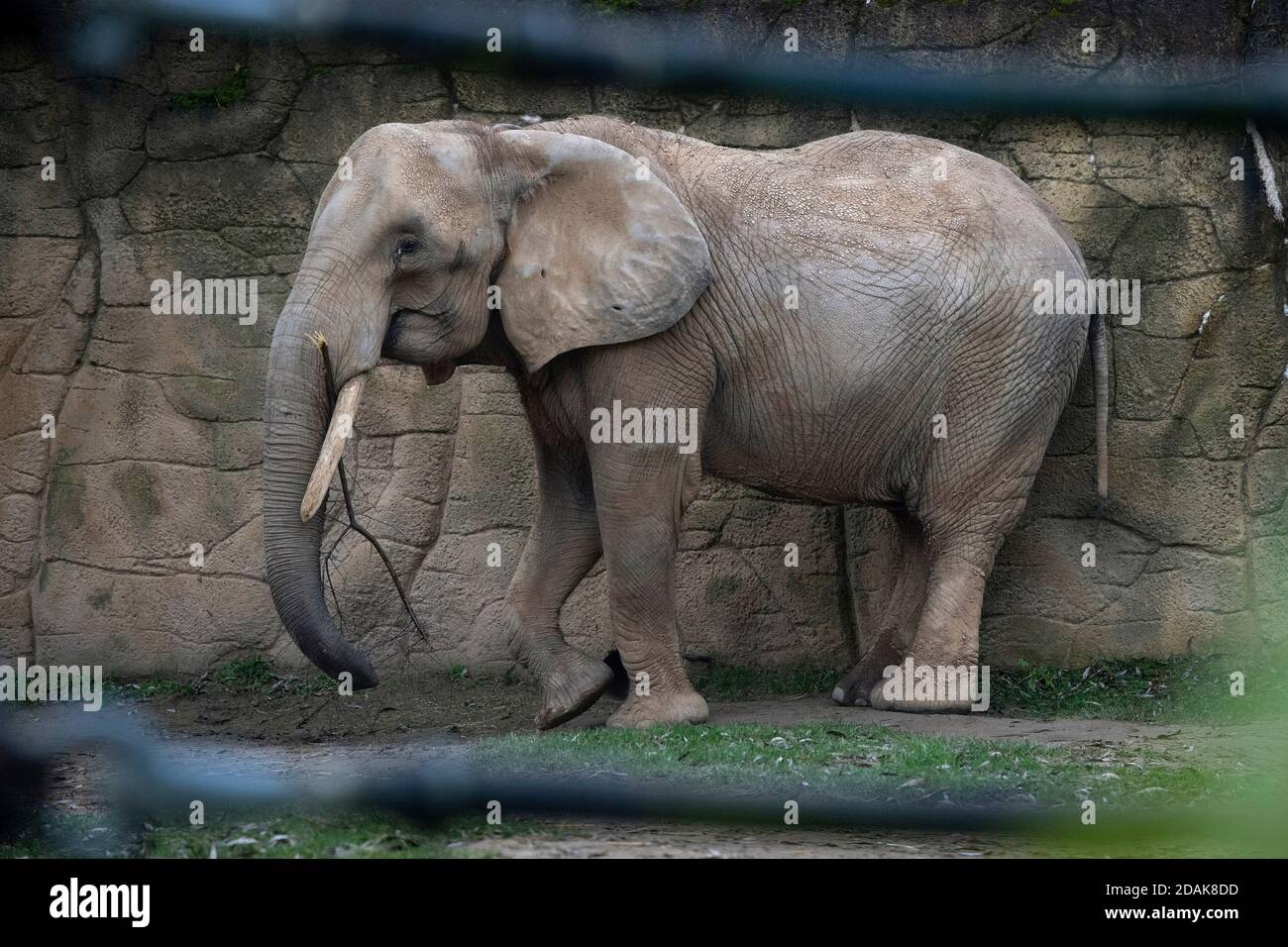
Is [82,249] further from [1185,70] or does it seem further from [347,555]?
[1185,70]

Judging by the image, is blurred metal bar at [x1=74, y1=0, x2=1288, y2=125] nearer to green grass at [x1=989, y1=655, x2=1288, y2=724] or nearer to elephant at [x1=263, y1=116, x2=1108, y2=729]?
elephant at [x1=263, y1=116, x2=1108, y2=729]

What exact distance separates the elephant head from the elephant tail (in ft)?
7.33

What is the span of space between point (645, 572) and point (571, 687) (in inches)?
26.5

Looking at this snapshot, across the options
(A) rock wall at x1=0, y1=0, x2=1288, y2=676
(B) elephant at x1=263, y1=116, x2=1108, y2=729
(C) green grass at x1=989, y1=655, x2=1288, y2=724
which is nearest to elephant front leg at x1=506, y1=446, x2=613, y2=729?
(B) elephant at x1=263, y1=116, x2=1108, y2=729

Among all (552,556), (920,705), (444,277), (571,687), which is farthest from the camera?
(552,556)

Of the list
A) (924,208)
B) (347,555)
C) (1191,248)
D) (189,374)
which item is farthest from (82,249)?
(1191,248)

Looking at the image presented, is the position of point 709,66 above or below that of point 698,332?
above

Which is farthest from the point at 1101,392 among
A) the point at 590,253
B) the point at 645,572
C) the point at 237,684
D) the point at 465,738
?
the point at 237,684

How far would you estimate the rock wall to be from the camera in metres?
9.55

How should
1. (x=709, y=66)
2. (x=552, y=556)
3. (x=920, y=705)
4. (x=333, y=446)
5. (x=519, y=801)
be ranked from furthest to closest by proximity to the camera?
(x=709, y=66) < (x=552, y=556) < (x=920, y=705) < (x=333, y=446) < (x=519, y=801)

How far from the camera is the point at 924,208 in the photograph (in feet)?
28.0

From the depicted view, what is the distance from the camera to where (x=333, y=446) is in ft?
23.7

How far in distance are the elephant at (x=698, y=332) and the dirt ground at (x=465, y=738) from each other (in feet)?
1.39

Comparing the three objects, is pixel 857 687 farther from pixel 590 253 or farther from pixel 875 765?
pixel 590 253
